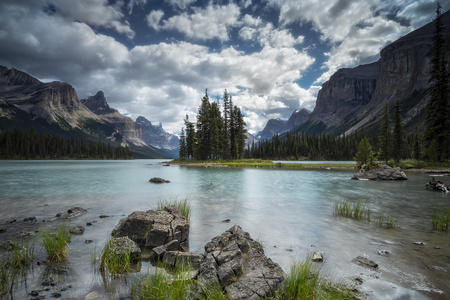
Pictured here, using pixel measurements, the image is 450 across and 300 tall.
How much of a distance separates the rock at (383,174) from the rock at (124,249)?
42.0 meters

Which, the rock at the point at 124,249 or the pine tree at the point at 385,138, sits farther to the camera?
the pine tree at the point at 385,138

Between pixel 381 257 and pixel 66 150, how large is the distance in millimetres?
208678

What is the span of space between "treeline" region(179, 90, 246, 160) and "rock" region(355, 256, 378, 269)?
68.4m

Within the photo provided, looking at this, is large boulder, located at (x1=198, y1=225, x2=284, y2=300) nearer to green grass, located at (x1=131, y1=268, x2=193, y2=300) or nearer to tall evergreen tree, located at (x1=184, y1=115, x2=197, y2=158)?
green grass, located at (x1=131, y1=268, x2=193, y2=300)

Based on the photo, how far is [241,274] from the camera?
5.72 meters

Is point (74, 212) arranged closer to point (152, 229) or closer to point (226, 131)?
point (152, 229)

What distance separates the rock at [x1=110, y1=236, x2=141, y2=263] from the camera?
7.27 meters

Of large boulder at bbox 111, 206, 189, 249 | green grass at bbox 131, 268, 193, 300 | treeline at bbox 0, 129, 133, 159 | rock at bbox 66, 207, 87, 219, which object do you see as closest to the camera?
green grass at bbox 131, 268, 193, 300

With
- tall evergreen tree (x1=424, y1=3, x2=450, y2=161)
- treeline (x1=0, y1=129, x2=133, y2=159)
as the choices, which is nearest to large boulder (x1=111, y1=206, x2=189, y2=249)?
tall evergreen tree (x1=424, y1=3, x2=450, y2=161)

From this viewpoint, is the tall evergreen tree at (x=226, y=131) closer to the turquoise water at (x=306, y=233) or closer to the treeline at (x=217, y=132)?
the treeline at (x=217, y=132)

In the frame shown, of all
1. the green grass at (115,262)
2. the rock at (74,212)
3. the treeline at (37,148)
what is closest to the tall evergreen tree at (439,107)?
the green grass at (115,262)

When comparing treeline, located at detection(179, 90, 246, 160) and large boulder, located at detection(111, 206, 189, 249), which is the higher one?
treeline, located at detection(179, 90, 246, 160)

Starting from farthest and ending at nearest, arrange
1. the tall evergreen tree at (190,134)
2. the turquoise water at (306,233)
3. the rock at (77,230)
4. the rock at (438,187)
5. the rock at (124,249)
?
the tall evergreen tree at (190,134) < the rock at (438,187) < the rock at (77,230) < the rock at (124,249) < the turquoise water at (306,233)

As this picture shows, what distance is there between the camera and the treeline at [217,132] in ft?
256
